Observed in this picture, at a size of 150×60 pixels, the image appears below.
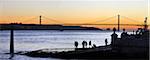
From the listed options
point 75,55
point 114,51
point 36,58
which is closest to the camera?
point 114,51

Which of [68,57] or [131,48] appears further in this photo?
[68,57]

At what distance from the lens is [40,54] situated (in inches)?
1271

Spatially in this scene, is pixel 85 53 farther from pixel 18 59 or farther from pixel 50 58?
pixel 18 59

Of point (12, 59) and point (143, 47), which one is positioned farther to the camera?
point (12, 59)

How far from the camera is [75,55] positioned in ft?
93.4

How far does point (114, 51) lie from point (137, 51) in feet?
6.07

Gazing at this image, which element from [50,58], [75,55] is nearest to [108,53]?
[75,55]

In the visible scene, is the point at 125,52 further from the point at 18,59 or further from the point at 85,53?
the point at 18,59

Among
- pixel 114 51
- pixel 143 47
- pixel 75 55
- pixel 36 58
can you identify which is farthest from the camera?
pixel 36 58

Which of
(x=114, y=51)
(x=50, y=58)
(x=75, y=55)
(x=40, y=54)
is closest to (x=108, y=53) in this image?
(x=114, y=51)

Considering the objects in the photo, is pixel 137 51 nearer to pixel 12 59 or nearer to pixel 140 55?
pixel 140 55

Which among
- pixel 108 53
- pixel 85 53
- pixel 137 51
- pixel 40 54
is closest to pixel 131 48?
pixel 137 51

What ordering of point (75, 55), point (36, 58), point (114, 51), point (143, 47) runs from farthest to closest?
point (36, 58)
point (75, 55)
point (114, 51)
point (143, 47)

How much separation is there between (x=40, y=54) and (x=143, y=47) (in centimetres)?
947
